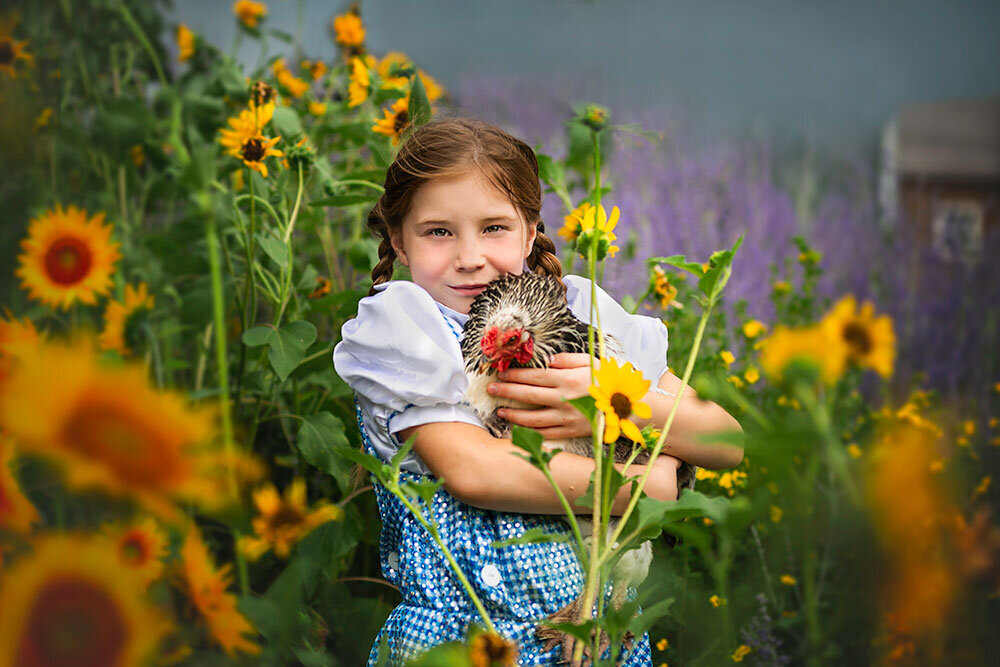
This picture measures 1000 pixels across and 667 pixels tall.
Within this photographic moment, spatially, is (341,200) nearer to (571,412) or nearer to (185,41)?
(571,412)

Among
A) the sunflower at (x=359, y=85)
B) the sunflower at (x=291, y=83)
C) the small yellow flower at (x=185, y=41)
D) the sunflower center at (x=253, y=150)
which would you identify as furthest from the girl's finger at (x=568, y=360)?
the small yellow flower at (x=185, y=41)

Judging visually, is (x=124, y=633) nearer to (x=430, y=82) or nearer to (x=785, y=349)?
(x=785, y=349)

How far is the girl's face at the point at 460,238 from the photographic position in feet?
3.51

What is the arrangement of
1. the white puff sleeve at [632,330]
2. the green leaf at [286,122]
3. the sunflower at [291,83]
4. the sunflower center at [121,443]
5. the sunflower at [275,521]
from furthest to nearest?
the sunflower at [291,83] < the green leaf at [286,122] < the white puff sleeve at [632,330] < the sunflower at [275,521] < the sunflower center at [121,443]

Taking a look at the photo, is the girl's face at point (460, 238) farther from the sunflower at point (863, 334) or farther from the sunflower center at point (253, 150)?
the sunflower at point (863, 334)

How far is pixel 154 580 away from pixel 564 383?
1.93ft

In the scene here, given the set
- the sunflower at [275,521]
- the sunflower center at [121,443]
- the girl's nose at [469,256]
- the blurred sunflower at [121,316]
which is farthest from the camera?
the girl's nose at [469,256]

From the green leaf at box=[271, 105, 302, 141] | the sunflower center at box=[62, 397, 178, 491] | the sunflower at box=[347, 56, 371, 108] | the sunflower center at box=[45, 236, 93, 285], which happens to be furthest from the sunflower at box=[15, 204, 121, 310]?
the sunflower at box=[347, 56, 371, 108]

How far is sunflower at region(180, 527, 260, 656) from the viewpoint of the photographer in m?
0.44

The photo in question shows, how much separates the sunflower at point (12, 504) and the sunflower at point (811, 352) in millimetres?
350

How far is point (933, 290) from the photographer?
8.55 feet

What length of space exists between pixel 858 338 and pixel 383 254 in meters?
0.92

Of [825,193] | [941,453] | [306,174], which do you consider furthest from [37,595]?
[825,193]

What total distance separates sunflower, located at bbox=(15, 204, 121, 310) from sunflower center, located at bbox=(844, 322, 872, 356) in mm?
545
